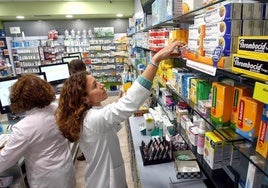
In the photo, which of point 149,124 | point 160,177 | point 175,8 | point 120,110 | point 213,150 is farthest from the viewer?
point 149,124

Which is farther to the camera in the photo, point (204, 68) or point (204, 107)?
point (204, 107)

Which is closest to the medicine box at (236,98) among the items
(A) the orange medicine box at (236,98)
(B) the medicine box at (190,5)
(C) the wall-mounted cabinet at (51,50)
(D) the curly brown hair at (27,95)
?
(A) the orange medicine box at (236,98)

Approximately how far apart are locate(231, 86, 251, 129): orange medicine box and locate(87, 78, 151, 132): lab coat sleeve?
52 centimetres

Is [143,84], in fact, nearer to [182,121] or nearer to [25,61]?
[182,121]

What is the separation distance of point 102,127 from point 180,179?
83cm

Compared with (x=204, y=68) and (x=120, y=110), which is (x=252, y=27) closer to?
(x=204, y=68)

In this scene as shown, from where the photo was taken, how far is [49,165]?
1.94 meters

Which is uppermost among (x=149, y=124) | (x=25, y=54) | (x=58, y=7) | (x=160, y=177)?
(x=58, y=7)

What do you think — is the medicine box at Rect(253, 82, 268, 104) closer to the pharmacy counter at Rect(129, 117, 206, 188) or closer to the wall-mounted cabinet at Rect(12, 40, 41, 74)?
the pharmacy counter at Rect(129, 117, 206, 188)

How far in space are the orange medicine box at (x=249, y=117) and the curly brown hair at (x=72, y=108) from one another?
102cm

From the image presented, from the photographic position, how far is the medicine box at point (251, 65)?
2.38ft

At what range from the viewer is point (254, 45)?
2.57ft

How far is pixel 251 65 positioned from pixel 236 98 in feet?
0.91

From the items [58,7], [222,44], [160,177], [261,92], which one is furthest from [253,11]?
[58,7]
